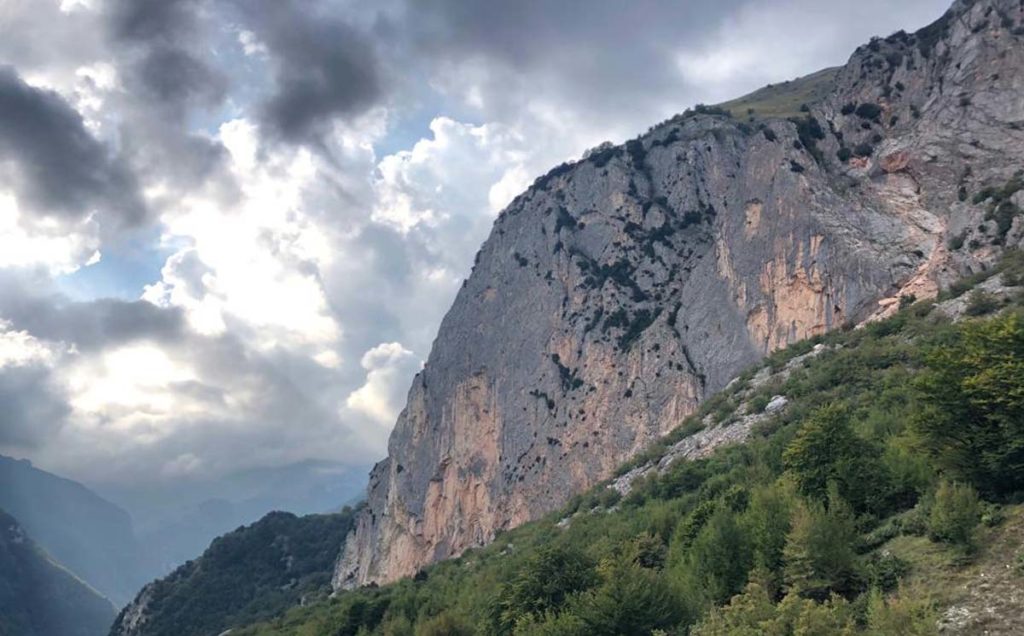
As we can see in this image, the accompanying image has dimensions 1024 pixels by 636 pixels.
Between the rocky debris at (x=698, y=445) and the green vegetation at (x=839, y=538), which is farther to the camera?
the rocky debris at (x=698, y=445)

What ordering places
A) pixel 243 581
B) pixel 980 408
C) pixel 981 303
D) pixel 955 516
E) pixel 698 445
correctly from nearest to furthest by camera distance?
pixel 955 516 → pixel 980 408 → pixel 981 303 → pixel 698 445 → pixel 243 581

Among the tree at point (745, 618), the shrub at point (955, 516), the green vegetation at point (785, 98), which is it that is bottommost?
the tree at point (745, 618)

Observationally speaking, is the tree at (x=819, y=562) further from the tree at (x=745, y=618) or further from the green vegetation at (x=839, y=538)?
the tree at (x=745, y=618)

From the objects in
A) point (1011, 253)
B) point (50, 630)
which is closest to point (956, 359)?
point (1011, 253)

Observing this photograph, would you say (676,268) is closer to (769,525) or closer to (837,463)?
(837,463)

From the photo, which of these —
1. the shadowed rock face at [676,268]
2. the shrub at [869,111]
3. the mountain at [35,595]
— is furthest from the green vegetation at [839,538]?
the mountain at [35,595]

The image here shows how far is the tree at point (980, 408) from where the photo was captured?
22.2 meters

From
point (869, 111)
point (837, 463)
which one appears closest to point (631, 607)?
point (837, 463)

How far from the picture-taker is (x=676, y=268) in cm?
8188

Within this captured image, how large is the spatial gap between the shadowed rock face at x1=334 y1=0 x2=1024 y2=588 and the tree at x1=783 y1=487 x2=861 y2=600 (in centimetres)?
3764

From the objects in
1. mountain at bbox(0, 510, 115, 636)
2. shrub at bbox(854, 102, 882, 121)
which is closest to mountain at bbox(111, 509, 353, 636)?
mountain at bbox(0, 510, 115, 636)

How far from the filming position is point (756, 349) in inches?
2601

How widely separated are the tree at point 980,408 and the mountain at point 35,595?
165 metres

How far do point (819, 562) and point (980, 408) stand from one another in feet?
24.5
